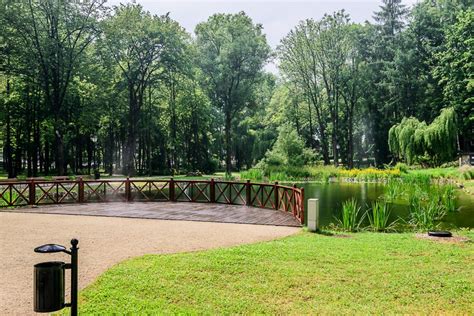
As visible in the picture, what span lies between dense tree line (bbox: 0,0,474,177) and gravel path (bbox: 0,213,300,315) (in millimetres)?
19555

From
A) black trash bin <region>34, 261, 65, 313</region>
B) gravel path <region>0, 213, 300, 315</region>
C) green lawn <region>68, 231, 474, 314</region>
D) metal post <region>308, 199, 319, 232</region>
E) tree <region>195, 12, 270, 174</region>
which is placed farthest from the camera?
tree <region>195, 12, 270, 174</region>

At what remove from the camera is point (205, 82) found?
46062mm

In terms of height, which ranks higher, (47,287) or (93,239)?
(47,287)

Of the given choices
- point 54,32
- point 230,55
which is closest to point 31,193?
point 54,32

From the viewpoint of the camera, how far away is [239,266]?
6715 mm

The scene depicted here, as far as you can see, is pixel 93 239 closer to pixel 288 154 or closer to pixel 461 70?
pixel 288 154

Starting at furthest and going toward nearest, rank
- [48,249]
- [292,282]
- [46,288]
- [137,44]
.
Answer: [137,44] < [292,282] < [48,249] < [46,288]

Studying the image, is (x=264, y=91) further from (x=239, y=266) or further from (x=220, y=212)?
(x=239, y=266)

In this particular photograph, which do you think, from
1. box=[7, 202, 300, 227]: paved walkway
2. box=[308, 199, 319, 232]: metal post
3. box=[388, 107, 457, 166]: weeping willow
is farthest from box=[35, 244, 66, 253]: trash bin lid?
box=[388, 107, 457, 166]: weeping willow

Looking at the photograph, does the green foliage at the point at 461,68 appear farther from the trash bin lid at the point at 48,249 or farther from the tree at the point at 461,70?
the trash bin lid at the point at 48,249

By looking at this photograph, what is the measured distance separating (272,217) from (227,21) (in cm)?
3505

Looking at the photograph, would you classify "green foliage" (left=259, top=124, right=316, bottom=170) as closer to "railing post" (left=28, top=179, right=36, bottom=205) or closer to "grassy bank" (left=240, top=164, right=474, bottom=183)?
"grassy bank" (left=240, top=164, right=474, bottom=183)

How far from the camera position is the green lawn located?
203 inches

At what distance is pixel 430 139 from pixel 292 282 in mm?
31254
